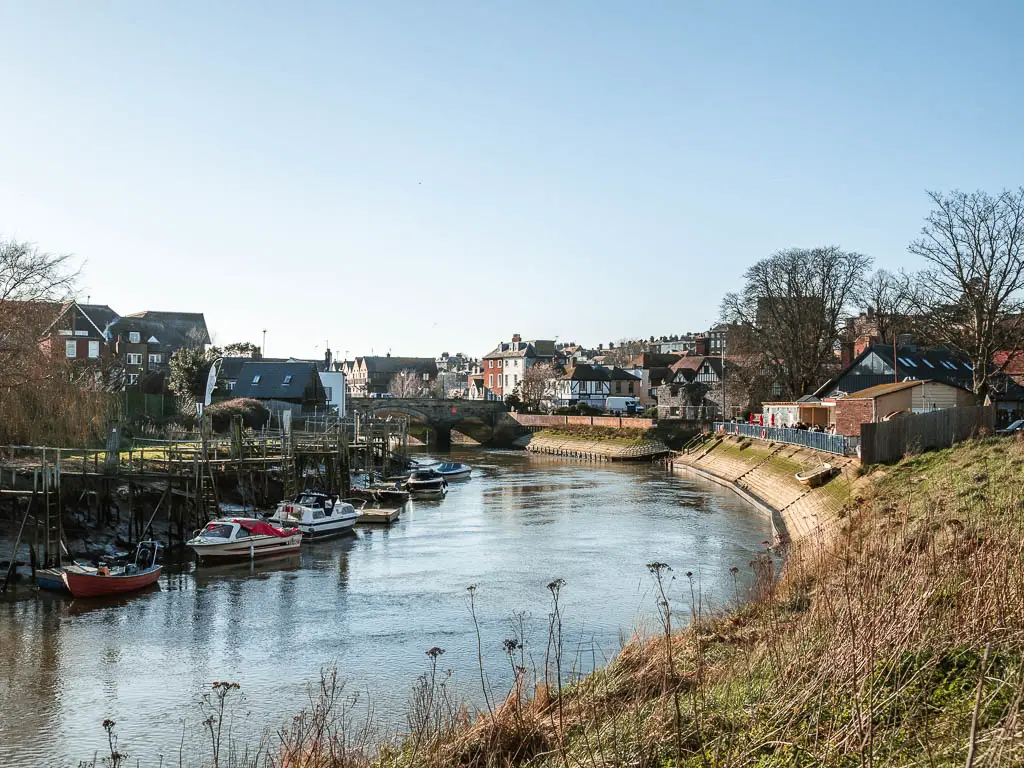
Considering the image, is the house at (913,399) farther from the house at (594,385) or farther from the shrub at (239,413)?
the house at (594,385)

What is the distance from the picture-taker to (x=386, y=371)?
193 metres

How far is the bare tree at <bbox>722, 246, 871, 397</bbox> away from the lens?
7275 centimetres

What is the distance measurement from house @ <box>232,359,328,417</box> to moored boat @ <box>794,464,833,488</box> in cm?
4821

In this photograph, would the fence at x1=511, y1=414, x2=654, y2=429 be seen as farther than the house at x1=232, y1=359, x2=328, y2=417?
Yes

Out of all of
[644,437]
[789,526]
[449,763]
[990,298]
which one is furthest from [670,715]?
[644,437]

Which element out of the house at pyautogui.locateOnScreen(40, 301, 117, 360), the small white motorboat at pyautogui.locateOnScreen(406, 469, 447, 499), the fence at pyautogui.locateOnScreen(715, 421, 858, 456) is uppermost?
the house at pyautogui.locateOnScreen(40, 301, 117, 360)

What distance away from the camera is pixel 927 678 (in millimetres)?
9508

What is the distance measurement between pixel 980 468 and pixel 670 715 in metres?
23.7

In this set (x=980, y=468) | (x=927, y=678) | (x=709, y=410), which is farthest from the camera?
(x=709, y=410)

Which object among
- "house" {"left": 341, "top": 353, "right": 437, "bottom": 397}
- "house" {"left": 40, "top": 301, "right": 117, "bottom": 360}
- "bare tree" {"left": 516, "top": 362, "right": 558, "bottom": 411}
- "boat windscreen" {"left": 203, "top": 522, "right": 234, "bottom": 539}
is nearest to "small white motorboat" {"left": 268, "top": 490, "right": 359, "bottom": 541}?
"boat windscreen" {"left": 203, "top": 522, "right": 234, "bottom": 539}

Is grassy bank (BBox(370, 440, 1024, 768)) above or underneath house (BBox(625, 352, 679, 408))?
underneath

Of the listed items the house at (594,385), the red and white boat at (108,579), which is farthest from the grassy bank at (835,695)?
the house at (594,385)

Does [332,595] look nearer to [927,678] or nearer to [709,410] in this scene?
[927,678]

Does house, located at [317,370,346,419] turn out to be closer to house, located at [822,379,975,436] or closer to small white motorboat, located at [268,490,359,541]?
small white motorboat, located at [268,490,359,541]
